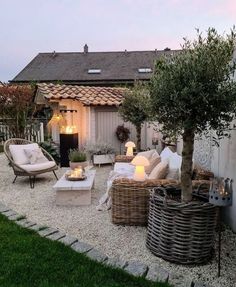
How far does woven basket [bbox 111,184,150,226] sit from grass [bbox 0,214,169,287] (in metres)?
1.17

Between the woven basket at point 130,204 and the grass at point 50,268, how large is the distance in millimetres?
1172

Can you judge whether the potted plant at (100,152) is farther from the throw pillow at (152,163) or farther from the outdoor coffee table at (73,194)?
the outdoor coffee table at (73,194)

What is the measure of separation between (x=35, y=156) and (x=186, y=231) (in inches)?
214

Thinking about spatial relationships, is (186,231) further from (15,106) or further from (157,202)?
(15,106)

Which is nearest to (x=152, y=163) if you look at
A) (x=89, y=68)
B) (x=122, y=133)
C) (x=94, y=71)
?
(x=122, y=133)

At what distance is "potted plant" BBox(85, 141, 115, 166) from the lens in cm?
1078

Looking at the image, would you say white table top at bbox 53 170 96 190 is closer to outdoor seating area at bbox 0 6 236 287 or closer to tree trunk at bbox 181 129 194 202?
outdoor seating area at bbox 0 6 236 287

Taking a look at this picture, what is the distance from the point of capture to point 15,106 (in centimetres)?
1399

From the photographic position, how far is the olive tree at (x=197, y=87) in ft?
12.0

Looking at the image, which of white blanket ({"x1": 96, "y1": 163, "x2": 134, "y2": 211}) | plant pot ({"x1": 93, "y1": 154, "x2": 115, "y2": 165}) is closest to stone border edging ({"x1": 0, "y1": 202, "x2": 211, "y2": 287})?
white blanket ({"x1": 96, "y1": 163, "x2": 134, "y2": 211})

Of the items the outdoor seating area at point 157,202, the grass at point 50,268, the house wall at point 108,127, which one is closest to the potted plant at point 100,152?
the house wall at point 108,127

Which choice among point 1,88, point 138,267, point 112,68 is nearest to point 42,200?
point 138,267

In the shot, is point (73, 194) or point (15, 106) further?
point (15, 106)

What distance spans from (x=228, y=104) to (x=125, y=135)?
8.22m
